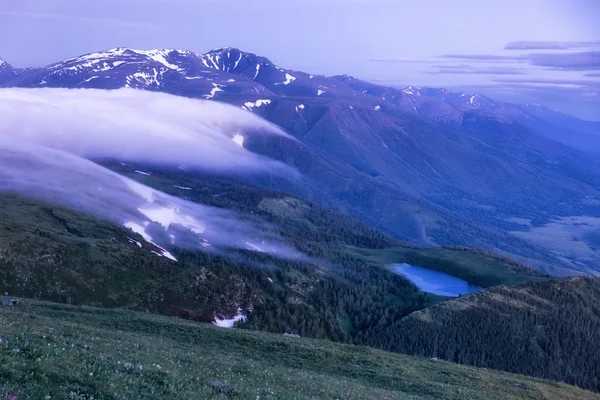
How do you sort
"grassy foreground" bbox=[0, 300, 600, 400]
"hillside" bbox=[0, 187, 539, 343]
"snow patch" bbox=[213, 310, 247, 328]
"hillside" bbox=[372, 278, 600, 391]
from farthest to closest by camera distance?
1. "hillside" bbox=[372, 278, 600, 391]
2. "snow patch" bbox=[213, 310, 247, 328]
3. "hillside" bbox=[0, 187, 539, 343]
4. "grassy foreground" bbox=[0, 300, 600, 400]

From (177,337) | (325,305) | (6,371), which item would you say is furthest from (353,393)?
(325,305)

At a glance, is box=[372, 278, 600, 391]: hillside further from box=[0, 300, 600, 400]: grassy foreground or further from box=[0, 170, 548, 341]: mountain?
box=[0, 300, 600, 400]: grassy foreground

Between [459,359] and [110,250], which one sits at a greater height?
[110,250]

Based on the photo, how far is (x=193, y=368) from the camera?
3009cm

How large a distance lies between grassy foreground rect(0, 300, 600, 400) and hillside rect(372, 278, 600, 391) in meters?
66.6

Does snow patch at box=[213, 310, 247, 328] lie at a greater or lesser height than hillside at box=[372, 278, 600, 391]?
greater

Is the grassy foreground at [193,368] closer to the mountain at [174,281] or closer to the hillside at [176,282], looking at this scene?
the hillside at [176,282]

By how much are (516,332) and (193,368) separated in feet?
408

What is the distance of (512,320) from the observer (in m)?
140

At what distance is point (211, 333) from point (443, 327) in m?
90.1

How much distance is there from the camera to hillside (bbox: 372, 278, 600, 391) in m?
124

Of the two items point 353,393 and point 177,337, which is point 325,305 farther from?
point 353,393

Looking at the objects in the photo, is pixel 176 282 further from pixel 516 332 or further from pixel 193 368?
pixel 193 368

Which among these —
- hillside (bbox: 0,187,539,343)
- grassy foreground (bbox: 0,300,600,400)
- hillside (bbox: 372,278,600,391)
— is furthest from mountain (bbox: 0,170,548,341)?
grassy foreground (bbox: 0,300,600,400)
